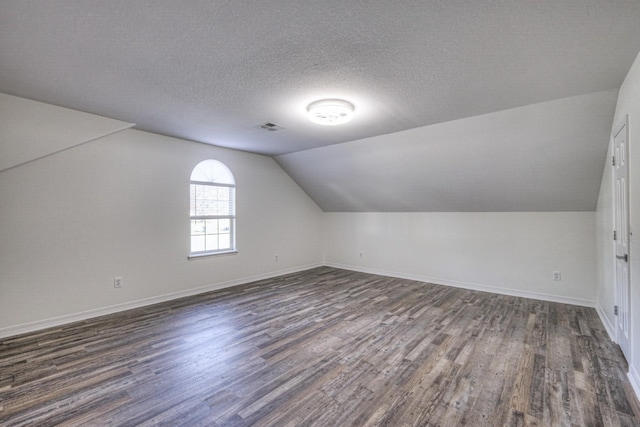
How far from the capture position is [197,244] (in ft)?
15.4

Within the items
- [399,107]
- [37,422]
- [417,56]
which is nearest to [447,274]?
[399,107]

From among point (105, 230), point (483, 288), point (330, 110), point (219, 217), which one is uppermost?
point (330, 110)

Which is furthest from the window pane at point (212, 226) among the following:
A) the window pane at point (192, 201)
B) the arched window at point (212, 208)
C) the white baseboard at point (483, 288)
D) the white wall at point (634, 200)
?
the white wall at point (634, 200)

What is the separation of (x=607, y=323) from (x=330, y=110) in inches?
149

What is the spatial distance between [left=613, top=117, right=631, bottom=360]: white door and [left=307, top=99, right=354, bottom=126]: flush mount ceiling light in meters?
2.30

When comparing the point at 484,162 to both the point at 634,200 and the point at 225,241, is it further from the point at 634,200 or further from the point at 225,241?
the point at 225,241

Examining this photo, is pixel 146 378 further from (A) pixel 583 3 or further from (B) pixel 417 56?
(A) pixel 583 3

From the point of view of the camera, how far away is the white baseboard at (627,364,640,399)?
204 cm

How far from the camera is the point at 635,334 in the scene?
2.15m

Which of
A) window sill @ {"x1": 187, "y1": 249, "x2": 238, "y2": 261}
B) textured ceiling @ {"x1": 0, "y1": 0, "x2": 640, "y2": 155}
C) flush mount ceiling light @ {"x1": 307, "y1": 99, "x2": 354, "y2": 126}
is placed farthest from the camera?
window sill @ {"x1": 187, "y1": 249, "x2": 238, "y2": 261}

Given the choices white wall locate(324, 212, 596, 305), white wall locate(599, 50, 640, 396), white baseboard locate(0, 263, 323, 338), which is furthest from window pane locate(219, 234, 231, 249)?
white wall locate(599, 50, 640, 396)

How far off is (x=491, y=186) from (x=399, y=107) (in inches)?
84.1

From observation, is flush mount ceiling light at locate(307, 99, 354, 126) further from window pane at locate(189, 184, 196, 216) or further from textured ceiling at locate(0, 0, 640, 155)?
window pane at locate(189, 184, 196, 216)

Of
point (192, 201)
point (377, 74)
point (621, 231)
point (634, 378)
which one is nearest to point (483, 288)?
point (621, 231)
